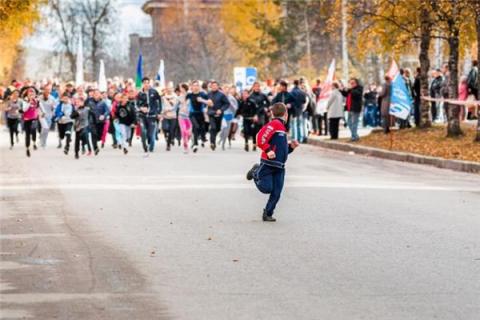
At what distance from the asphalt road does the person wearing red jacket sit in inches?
13.5

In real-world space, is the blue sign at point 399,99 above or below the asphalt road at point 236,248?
above

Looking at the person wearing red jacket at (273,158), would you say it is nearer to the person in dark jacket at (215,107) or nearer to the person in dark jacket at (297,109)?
the person in dark jacket at (215,107)

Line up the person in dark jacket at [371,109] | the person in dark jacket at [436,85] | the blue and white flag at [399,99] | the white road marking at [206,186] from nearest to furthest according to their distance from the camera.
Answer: the white road marking at [206,186] < the blue and white flag at [399,99] < the person in dark jacket at [436,85] < the person in dark jacket at [371,109]

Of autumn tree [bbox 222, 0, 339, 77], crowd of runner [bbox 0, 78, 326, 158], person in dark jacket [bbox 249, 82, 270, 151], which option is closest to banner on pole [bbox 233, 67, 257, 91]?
crowd of runner [bbox 0, 78, 326, 158]

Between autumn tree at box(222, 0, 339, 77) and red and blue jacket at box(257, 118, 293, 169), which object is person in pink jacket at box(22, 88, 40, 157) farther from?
autumn tree at box(222, 0, 339, 77)

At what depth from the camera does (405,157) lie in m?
30.6

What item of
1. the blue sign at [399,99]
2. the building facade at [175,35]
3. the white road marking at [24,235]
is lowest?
the white road marking at [24,235]

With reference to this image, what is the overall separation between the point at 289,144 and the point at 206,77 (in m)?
69.9

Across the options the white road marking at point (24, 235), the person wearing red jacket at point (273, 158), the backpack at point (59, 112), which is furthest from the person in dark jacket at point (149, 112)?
the white road marking at point (24, 235)

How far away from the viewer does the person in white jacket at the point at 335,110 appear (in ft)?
133

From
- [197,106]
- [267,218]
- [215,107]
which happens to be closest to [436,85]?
[215,107]

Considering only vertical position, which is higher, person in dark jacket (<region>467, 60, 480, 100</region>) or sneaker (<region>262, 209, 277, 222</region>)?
person in dark jacket (<region>467, 60, 480, 100</region>)

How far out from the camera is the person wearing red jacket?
16422mm

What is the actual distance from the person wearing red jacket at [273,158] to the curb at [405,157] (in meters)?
10.1
